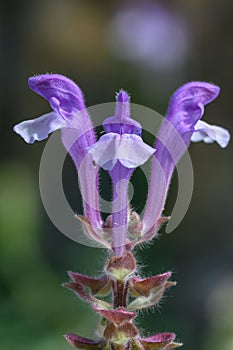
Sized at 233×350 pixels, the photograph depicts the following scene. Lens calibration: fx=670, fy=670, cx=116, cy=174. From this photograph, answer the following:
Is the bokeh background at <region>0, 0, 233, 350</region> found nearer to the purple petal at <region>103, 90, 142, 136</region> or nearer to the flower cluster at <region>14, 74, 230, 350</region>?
the flower cluster at <region>14, 74, 230, 350</region>

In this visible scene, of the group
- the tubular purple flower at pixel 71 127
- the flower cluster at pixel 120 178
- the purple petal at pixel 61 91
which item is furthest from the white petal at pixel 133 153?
the purple petal at pixel 61 91

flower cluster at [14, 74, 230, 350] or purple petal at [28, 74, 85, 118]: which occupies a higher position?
purple petal at [28, 74, 85, 118]

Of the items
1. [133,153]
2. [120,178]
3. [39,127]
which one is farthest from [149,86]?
[133,153]

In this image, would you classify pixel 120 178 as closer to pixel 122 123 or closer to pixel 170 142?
pixel 122 123

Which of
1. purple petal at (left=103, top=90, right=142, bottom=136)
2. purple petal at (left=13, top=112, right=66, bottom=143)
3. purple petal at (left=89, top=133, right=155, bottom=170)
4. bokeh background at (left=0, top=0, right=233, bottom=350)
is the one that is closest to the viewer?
purple petal at (left=89, top=133, right=155, bottom=170)

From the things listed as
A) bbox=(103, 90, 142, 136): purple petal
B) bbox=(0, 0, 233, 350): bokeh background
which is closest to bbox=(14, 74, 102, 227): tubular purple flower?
bbox=(103, 90, 142, 136): purple petal

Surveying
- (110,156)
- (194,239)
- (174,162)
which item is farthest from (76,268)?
(110,156)

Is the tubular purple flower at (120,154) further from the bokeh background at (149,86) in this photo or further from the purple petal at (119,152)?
the bokeh background at (149,86)

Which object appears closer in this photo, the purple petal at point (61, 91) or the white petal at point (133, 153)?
the white petal at point (133, 153)

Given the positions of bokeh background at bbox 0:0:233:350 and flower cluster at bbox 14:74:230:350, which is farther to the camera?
bokeh background at bbox 0:0:233:350
